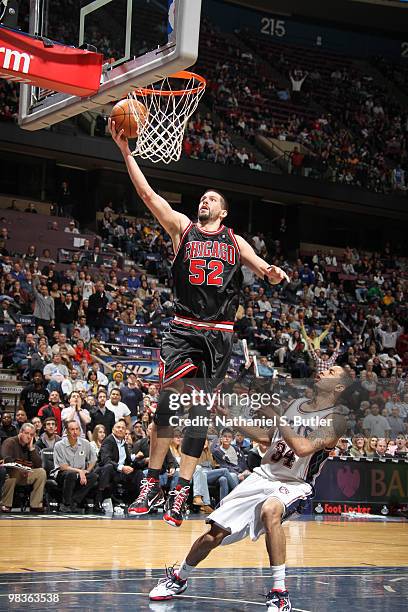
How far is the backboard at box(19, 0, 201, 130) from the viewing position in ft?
22.8

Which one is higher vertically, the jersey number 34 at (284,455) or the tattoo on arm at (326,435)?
the tattoo on arm at (326,435)

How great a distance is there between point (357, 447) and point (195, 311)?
1009cm

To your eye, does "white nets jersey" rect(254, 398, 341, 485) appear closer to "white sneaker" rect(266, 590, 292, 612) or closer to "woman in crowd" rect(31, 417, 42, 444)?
"white sneaker" rect(266, 590, 292, 612)

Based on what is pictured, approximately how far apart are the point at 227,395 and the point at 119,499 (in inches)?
116

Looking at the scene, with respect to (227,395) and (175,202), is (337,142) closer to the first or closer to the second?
(175,202)

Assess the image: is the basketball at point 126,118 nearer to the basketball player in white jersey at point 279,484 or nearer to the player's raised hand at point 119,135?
the player's raised hand at point 119,135

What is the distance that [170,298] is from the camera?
74.5 feet

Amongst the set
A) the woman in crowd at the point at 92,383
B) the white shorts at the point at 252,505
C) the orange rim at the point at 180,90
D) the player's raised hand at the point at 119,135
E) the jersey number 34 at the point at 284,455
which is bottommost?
the white shorts at the point at 252,505

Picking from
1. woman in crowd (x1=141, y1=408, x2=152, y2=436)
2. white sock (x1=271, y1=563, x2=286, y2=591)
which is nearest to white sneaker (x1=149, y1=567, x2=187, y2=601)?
white sock (x1=271, y1=563, x2=286, y2=591)

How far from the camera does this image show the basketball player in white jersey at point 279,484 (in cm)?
696

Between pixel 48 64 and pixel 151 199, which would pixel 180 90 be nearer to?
pixel 48 64

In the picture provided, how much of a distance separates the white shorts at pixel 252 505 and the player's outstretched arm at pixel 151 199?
6.82ft

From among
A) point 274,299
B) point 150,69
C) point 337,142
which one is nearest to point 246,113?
point 337,142

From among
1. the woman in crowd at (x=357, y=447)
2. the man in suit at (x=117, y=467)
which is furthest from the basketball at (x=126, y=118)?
the woman in crowd at (x=357, y=447)
